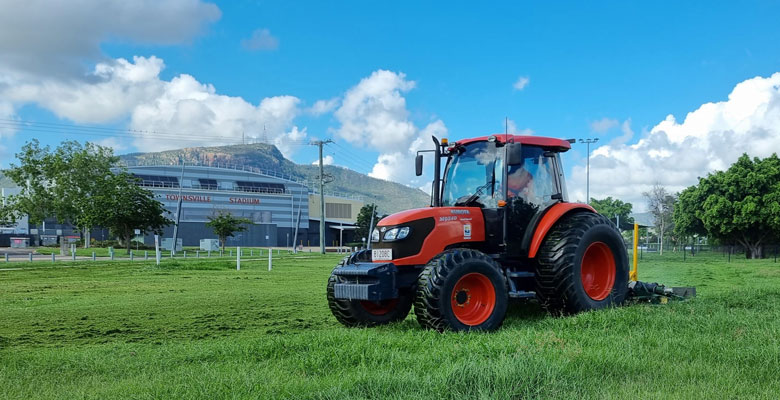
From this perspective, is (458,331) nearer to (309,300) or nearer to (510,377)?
(510,377)

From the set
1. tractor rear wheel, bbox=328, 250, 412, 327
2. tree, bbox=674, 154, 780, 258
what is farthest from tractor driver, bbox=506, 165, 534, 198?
tree, bbox=674, 154, 780, 258

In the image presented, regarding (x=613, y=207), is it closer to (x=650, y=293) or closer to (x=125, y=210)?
(x=125, y=210)

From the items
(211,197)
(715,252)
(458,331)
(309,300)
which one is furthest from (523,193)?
(211,197)

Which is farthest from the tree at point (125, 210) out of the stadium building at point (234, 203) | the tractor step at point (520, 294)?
the tractor step at point (520, 294)

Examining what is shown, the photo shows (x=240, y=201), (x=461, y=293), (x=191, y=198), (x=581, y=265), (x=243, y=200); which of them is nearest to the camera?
(x=461, y=293)

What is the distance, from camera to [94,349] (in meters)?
6.44

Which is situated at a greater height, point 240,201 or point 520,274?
point 240,201

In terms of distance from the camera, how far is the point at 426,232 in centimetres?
750

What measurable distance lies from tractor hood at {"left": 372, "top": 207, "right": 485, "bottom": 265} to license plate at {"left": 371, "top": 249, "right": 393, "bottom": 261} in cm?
4

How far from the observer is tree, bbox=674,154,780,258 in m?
43.7

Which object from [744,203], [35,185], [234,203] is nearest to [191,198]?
[234,203]

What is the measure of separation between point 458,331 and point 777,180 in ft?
155

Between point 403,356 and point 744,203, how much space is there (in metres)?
46.7

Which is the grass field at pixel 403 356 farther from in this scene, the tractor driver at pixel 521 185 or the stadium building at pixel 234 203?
the stadium building at pixel 234 203
